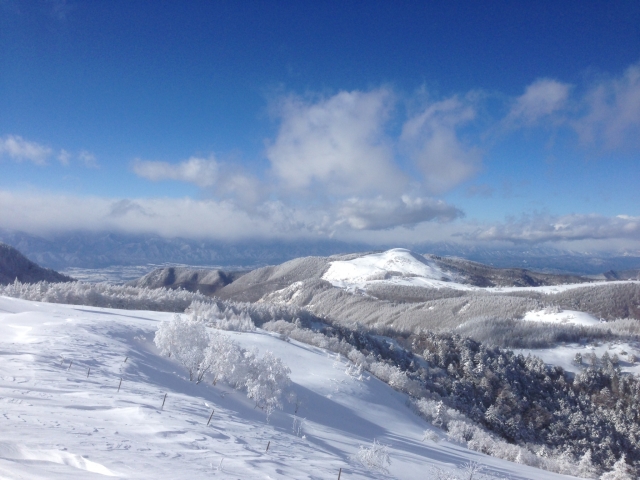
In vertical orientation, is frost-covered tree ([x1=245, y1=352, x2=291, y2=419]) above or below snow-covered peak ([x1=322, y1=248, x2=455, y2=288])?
below

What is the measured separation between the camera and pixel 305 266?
176 meters

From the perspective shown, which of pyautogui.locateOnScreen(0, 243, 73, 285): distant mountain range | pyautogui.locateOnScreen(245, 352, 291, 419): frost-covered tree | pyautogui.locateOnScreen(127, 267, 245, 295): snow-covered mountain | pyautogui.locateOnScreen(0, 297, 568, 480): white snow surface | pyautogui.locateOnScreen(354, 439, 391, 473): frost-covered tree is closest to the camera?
pyautogui.locateOnScreen(0, 297, 568, 480): white snow surface

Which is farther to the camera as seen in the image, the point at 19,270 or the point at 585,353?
the point at 19,270

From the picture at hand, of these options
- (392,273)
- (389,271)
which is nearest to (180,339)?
(392,273)

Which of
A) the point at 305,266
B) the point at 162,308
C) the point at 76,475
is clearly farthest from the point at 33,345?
the point at 305,266

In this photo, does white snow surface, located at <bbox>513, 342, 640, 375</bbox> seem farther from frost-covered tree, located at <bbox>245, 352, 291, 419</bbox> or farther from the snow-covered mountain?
the snow-covered mountain

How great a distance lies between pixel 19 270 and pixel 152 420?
8135 centimetres

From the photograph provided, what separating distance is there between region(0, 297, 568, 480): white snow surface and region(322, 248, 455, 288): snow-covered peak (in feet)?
351

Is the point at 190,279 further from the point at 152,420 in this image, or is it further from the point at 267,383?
the point at 152,420

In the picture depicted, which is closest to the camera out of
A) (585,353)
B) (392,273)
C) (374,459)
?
(374,459)

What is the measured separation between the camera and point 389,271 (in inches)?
6102

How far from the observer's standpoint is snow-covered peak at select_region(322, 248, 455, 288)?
13612 centimetres

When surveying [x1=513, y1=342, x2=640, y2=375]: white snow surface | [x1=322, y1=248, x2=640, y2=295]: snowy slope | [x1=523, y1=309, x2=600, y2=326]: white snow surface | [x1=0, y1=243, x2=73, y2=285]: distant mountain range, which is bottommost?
[x1=0, y1=243, x2=73, y2=285]: distant mountain range

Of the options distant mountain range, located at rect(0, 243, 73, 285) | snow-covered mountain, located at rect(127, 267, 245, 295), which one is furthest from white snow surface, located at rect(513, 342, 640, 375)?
snow-covered mountain, located at rect(127, 267, 245, 295)
